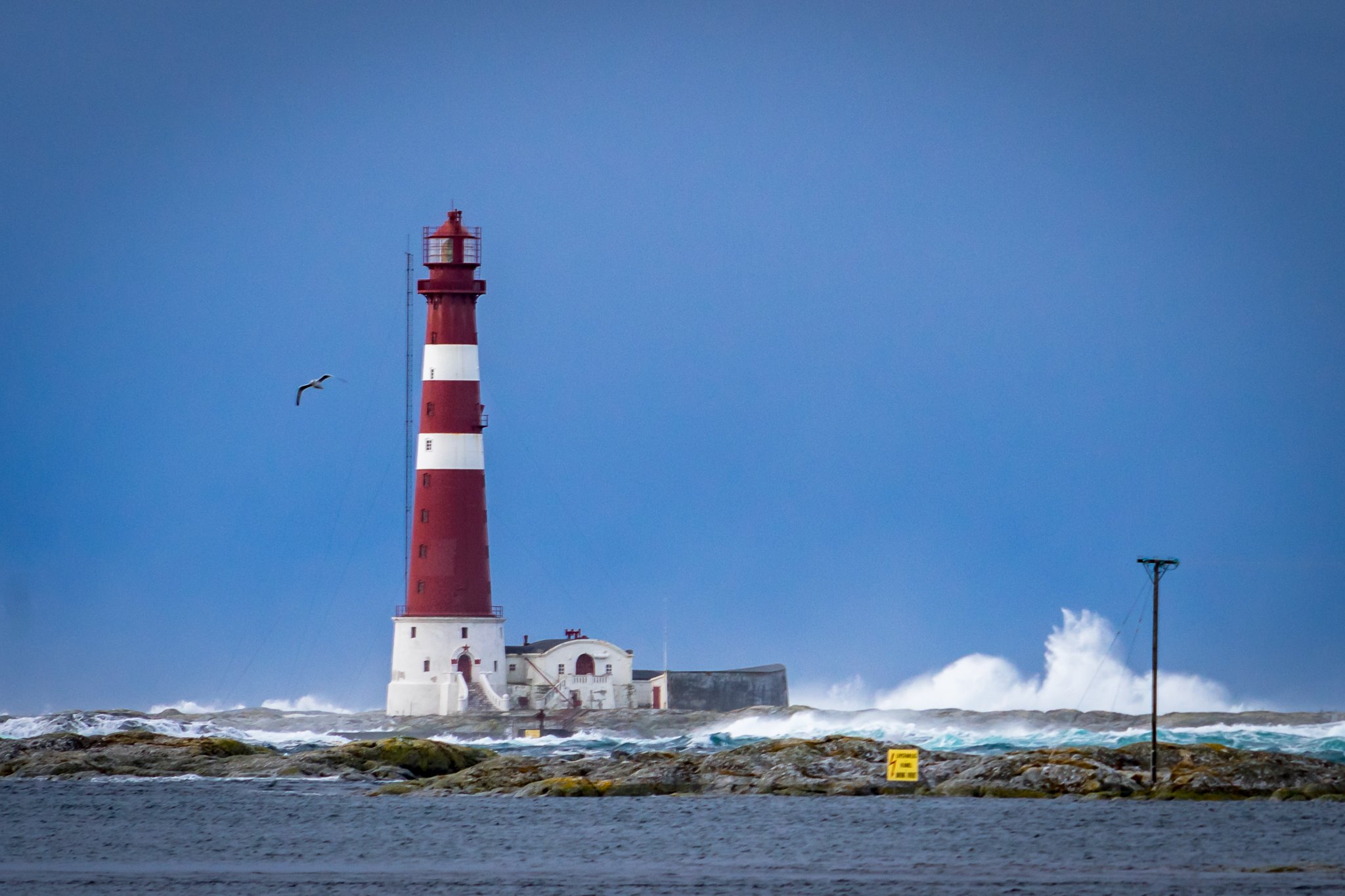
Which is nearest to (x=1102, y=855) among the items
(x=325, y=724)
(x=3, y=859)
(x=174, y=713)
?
(x=3, y=859)

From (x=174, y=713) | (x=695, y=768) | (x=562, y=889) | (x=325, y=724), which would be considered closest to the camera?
(x=562, y=889)

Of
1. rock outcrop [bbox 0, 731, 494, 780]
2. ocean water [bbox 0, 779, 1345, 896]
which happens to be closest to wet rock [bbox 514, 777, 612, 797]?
ocean water [bbox 0, 779, 1345, 896]

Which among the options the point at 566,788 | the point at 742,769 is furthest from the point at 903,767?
the point at 566,788

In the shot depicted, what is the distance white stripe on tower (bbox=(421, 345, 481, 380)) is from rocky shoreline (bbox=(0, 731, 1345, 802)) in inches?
490

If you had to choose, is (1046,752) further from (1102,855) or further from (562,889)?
(562,889)

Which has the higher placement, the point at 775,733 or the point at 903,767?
the point at 903,767

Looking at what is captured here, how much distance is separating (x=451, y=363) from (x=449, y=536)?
507 cm

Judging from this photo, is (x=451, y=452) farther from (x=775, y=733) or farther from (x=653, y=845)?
(x=653, y=845)

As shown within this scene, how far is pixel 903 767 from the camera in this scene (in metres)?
51.5

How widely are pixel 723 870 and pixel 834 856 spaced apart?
278cm

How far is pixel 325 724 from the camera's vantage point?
74.1 meters

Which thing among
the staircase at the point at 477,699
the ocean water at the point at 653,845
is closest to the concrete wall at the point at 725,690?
the staircase at the point at 477,699

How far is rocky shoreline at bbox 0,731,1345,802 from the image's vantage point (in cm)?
4884

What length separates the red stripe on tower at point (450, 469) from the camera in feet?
225
